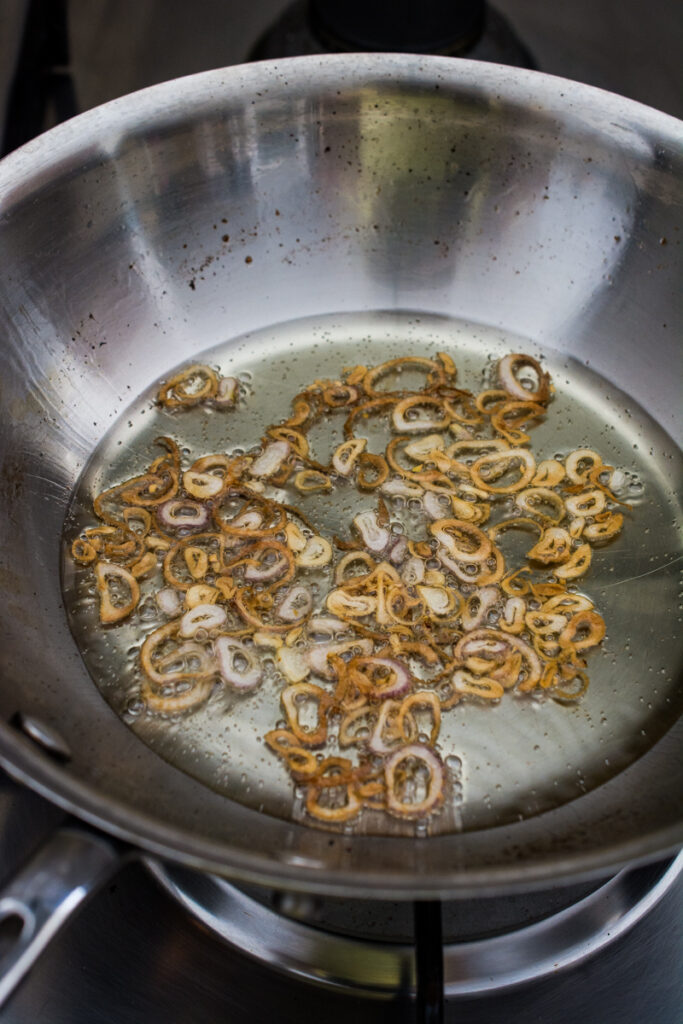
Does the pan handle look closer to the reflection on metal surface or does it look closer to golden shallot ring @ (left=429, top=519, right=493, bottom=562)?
the reflection on metal surface

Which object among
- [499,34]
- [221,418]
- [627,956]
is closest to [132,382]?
[221,418]

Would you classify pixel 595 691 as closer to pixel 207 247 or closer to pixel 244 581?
pixel 244 581

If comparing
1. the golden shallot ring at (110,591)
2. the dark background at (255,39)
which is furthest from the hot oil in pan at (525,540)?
the dark background at (255,39)

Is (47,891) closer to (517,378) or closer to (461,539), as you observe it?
(461,539)

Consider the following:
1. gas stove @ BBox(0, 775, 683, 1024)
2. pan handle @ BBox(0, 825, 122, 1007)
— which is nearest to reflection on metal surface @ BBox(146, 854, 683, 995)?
gas stove @ BBox(0, 775, 683, 1024)

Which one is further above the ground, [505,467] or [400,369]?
[400,369]

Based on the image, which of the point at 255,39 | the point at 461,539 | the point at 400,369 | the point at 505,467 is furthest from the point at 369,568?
the point at 255,39
